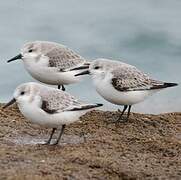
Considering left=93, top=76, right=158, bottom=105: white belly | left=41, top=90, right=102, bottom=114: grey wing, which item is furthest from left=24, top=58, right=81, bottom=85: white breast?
left=41, top=90, right=102, bottom=114: grey wing

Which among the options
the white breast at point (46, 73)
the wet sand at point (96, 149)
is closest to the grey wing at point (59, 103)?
the wet sand at point (96, 149)

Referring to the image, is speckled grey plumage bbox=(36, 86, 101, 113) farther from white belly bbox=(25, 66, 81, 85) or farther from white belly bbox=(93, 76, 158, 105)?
white belly bbox=(25, 66, 81, 85)

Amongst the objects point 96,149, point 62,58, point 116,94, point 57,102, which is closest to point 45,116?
point 57,102

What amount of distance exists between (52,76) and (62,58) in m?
0.47

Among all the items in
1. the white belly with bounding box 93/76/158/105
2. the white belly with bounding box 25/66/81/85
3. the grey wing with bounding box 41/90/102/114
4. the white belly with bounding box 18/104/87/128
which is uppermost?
the grey wing with bounding box 41/90/102/114

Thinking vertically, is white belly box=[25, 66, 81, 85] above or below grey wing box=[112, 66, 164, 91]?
below

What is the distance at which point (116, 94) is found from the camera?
12516 millimetres

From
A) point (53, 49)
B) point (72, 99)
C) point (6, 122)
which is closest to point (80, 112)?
point (72, 99)

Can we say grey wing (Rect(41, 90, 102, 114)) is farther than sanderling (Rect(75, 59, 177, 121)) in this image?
No

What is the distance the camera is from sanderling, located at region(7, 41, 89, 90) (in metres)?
13.3

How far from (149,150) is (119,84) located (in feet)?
5.62

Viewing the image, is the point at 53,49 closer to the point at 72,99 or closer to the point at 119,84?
the point at 119,84

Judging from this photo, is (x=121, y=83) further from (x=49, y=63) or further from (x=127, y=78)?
(x=49, y=63)

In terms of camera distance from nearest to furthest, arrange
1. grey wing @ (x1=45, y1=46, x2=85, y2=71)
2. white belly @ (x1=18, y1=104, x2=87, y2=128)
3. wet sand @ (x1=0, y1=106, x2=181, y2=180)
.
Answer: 1. wet sand @ (x1=0, y1=106, x2=181, y2=180)
2. white belly @ (x1=18, y1=104, x2=87, y2=128)
3. grey wing @ (x1=45, y1=46, x2=85, y2=71)
